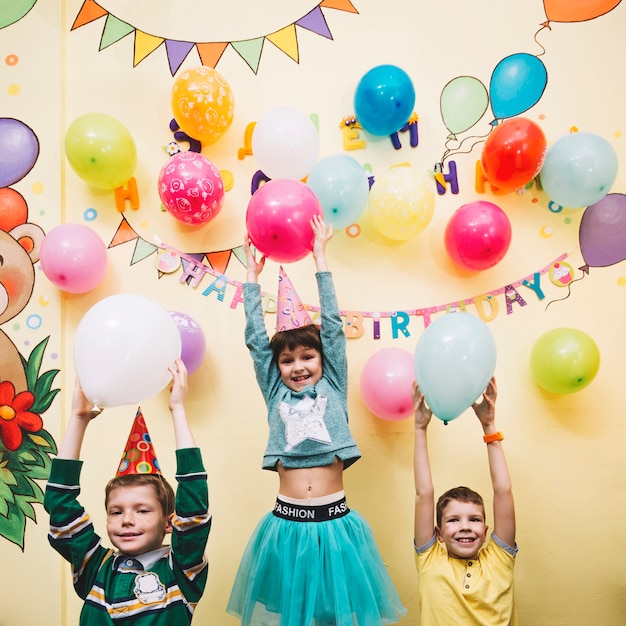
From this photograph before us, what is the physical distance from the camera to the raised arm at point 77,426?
1.52m

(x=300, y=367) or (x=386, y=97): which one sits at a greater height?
(x=386, y=97)

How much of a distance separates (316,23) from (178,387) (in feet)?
5.82

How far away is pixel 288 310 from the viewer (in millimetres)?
2096

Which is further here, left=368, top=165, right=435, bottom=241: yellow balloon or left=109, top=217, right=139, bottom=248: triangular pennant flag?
left=109, top=217, right=139, bottom=248: triangular pennant flag

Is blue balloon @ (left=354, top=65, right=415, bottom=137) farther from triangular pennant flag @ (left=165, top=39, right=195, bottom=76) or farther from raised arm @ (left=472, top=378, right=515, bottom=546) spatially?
raised arm @ (left=472, top=378, right=515, bottom=546)

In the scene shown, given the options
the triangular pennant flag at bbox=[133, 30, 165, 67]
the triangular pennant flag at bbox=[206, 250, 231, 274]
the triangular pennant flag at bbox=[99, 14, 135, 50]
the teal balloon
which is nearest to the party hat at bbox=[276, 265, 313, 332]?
the triangular pennant flag at bbox=[206, 250, 231, 274]

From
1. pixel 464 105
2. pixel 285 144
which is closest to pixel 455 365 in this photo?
pixel 285 144

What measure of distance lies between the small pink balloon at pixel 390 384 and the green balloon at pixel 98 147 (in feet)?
4.02

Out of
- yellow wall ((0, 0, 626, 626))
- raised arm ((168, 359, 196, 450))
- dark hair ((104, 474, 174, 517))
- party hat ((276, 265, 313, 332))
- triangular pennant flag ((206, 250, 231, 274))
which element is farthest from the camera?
triangular pennant flag ((206, 250, 231, 274))

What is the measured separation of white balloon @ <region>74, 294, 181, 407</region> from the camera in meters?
1.55

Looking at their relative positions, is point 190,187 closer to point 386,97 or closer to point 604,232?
point 386,97

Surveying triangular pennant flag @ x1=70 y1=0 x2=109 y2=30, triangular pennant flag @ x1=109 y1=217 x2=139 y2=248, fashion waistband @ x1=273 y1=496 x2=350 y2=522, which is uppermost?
triangular pennant flag @ x1=70 y1=0 x2=109 y2=30

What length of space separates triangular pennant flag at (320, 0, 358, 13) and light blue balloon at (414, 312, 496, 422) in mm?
1527

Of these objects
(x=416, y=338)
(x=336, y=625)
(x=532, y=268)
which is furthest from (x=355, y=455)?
(x=532, y=268)
